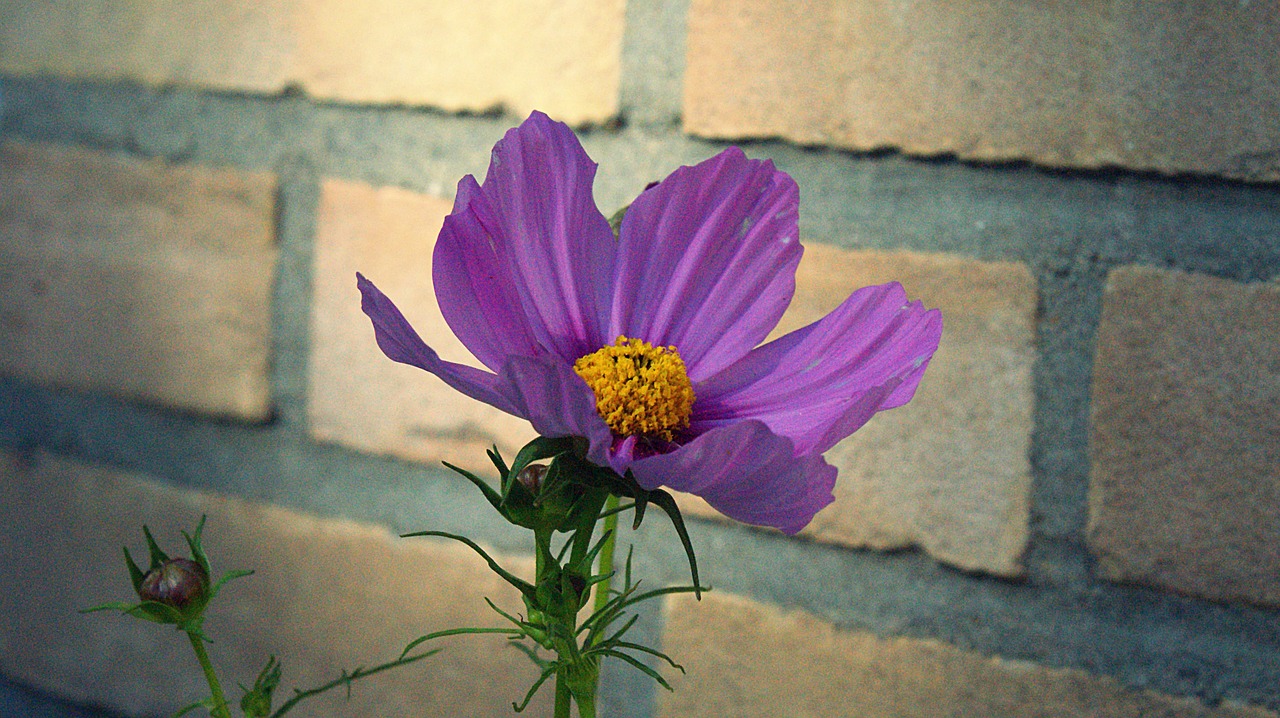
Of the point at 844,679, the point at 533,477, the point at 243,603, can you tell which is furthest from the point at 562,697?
the point at 243,603

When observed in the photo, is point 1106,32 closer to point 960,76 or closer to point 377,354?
point 960,76

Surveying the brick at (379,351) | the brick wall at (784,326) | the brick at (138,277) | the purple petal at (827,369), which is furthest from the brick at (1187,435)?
the brick at (138,277)

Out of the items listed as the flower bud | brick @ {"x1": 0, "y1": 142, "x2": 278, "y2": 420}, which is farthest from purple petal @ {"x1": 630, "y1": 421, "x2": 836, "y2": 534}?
brick @ {"x1": 0, "y1": 142, "x2": 278, "y2": 420}

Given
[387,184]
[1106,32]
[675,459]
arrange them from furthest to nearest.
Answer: [387,184], [1106,32], [675,459]

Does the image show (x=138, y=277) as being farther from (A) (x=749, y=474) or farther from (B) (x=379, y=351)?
(A) (x=749, y=474)

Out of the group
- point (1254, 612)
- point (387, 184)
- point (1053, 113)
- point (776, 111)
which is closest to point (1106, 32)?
point (1053, 113)

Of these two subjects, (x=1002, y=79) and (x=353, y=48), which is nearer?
(x=1002, y=79)

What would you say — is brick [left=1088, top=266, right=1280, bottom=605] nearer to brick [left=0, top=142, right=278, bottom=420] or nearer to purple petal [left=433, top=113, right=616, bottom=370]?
purple petal [left=433, top=113, right=616, bottom=370]
